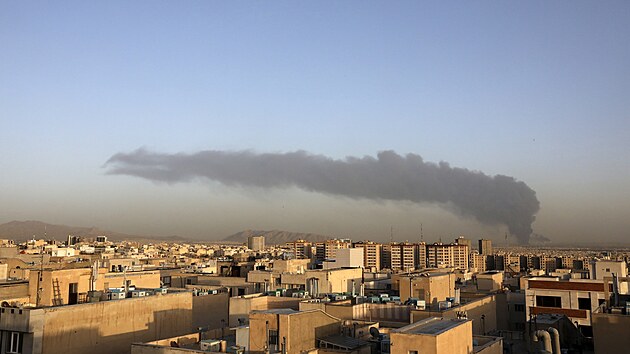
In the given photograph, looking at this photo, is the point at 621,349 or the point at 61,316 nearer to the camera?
the point at 61,316

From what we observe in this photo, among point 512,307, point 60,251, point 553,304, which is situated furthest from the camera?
point 60,251

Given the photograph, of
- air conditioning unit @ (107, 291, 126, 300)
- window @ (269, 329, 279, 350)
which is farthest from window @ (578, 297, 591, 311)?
air conditioning unit @ (107, 291, 126, 300)

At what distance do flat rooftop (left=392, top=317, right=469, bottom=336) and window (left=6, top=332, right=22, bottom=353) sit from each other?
19.3m

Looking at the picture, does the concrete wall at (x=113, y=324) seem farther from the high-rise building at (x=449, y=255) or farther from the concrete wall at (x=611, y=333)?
the high-rise building at (x=449, y=255)

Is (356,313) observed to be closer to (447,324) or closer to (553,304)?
(447,324)

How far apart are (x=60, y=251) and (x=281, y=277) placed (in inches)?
1850

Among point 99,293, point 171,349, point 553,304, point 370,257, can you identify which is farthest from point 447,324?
point 370,257

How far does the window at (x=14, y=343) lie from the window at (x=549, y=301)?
43753mm

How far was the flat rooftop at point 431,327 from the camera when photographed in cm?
2297

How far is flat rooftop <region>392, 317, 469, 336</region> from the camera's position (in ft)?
75.4

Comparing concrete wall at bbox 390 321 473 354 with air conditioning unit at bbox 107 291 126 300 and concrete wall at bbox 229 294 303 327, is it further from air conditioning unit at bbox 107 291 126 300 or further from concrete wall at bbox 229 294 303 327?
air conditioning unit at bbox 107 291 126 300

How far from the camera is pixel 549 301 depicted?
2056 inches

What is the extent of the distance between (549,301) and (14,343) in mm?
44363

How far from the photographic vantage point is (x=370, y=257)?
198750mm
